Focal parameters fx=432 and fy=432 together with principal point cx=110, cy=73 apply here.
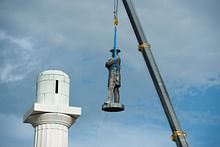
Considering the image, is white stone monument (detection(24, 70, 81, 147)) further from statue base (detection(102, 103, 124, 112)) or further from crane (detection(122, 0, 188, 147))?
crane (detection(122, 0, 188, 147))

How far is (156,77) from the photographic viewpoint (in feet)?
69.8

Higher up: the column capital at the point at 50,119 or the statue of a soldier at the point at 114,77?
the statue of a soldier at the point at 114,77

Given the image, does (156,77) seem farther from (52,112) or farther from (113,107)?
(52,112)

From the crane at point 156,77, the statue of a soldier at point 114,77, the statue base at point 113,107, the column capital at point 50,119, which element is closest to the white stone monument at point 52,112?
the column capital at point 50,119

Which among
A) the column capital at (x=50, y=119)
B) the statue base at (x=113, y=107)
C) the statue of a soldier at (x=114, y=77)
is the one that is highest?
the statue of a soldier at (x=114, y=77)

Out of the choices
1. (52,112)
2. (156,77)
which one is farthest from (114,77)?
(52,112)

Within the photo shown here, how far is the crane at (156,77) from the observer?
65.3ft

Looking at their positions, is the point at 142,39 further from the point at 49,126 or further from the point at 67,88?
the point at 49,126

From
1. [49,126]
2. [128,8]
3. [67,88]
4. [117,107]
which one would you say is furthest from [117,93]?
[128,8]

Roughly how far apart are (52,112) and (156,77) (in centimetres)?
583

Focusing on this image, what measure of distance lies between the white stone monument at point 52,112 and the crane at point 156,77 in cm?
447

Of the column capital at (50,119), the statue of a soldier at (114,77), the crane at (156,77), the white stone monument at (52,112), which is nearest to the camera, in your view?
the white stone monument at (52,112)

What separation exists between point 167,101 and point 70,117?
193 inches

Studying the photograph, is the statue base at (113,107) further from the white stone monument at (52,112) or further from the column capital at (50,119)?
the column capital at (50,119)
